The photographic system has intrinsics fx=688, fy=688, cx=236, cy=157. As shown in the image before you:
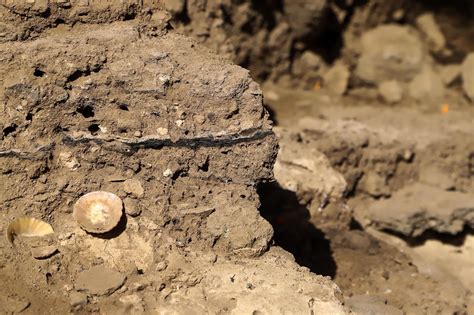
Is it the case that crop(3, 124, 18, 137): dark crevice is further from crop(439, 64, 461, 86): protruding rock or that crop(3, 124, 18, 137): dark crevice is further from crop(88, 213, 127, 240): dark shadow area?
crop(439, 64, 461, 86): protruding rock

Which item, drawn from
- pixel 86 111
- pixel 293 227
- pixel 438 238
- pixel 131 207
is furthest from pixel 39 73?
pixel 438 238

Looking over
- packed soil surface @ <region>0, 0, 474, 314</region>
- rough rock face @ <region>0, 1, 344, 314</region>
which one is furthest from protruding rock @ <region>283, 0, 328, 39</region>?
rough rock face @ <region>0, 1, 344, 314</region>

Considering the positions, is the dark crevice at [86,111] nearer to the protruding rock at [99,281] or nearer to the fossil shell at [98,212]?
the fossil shell at [98,212]

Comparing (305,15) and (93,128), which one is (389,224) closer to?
(305,15)

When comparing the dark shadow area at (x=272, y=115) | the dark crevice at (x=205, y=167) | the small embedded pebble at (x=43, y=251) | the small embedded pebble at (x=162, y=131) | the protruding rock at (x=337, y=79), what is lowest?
the dark shadow area at (x=272, y=115)

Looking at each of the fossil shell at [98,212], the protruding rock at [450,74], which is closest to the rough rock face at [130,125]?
the fossil shell at [98,212]
